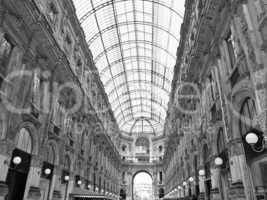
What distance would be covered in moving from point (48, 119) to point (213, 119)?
1067 cm

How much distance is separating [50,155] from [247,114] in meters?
13.0

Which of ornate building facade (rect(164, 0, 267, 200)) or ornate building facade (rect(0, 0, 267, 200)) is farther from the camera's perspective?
ornate building facade (rect(0, 0, 267, 200))

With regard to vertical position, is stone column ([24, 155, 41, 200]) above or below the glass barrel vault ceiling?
below

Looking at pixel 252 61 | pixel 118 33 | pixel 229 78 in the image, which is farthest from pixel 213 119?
pixel 118 33

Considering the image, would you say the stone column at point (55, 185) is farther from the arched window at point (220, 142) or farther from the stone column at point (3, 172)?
the arched window at point (220, 142)

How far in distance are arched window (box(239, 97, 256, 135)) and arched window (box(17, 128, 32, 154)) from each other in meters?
11.3

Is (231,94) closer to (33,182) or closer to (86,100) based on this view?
(33,182)

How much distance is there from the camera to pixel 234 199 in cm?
995

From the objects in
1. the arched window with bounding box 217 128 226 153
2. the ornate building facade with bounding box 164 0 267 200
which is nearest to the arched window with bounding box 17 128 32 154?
the ornate building facade with bounding box 164 0 267 200

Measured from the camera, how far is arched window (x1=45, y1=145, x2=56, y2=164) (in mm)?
15577

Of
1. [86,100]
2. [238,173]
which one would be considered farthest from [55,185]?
[238,173]

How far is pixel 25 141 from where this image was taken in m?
12.7

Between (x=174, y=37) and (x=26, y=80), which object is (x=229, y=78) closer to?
(x=26, y=80)

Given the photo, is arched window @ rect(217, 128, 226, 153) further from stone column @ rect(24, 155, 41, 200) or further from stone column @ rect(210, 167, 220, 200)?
stone column @ rect(24, 155, 41, 200)
